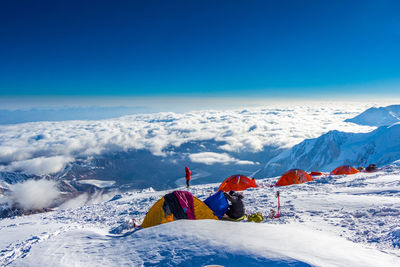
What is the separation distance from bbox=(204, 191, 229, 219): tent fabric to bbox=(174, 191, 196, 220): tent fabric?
1116 mm

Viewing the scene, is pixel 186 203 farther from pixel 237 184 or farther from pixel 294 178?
pixel 294 178

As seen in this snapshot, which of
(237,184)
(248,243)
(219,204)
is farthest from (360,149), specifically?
(248,243)

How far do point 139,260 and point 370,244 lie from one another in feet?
24.6

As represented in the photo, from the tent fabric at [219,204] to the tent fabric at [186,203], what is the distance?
1.12 meters

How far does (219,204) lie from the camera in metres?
10.5

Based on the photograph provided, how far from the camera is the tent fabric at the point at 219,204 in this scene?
10.3 meters

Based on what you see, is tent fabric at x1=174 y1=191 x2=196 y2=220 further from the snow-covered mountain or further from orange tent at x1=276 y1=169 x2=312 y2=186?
the snow-covered mountain

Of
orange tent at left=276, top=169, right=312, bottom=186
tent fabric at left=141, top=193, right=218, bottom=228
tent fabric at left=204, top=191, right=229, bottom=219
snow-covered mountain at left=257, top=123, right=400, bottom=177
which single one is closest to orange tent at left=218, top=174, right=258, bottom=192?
orange tent at left=276, top=169, right=312, bottom=186

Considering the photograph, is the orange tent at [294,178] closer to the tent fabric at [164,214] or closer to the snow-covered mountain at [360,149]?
the tent fabric at [164,214]

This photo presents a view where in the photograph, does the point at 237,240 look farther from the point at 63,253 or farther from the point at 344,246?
the point at 63,253

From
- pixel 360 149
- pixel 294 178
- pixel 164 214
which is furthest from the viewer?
pixel 360 149

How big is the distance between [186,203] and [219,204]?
1719 millimetres

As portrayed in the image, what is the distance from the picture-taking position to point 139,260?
20.0ft

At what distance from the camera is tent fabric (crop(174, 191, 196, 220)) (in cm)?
991
